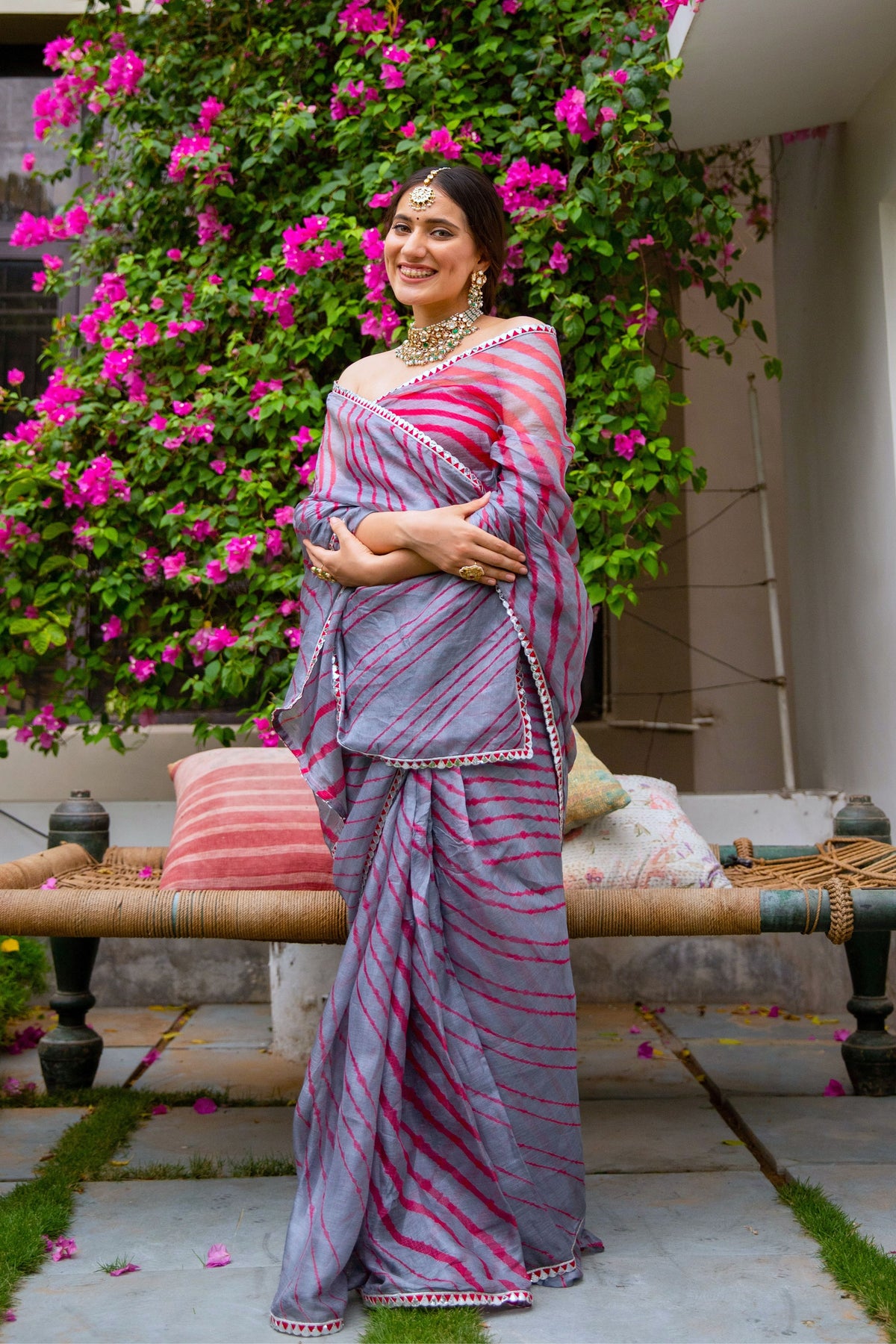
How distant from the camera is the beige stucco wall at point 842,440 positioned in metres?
3.56

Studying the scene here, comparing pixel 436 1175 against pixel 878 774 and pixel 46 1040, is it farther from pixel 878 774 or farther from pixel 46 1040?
pixel 878 774

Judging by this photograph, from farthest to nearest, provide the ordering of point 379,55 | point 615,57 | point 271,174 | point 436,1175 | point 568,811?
point 271,174, point 379,55, point 615,57, point 568,811, point 436,1175

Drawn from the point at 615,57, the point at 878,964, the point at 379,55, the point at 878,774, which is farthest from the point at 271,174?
the point at 878,964

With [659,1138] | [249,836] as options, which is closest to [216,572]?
[249,836]

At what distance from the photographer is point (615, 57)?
3393 mm

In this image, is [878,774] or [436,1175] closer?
[436,1175]

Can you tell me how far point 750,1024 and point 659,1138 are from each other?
1135 millimetres

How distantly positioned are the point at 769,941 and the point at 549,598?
2300 millimetres

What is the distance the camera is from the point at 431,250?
223cm

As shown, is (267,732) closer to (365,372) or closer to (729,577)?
(365,372)

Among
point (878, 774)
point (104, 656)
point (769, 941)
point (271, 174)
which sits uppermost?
point (271, 174)

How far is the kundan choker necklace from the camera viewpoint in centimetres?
227

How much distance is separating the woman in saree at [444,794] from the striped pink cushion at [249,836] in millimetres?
568

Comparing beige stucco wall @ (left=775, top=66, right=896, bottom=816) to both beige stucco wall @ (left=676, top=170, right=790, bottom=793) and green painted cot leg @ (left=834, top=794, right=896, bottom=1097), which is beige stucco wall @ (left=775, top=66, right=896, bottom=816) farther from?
green painted cot leg @ (left=834, top=794, right=896, bottom=1097)
